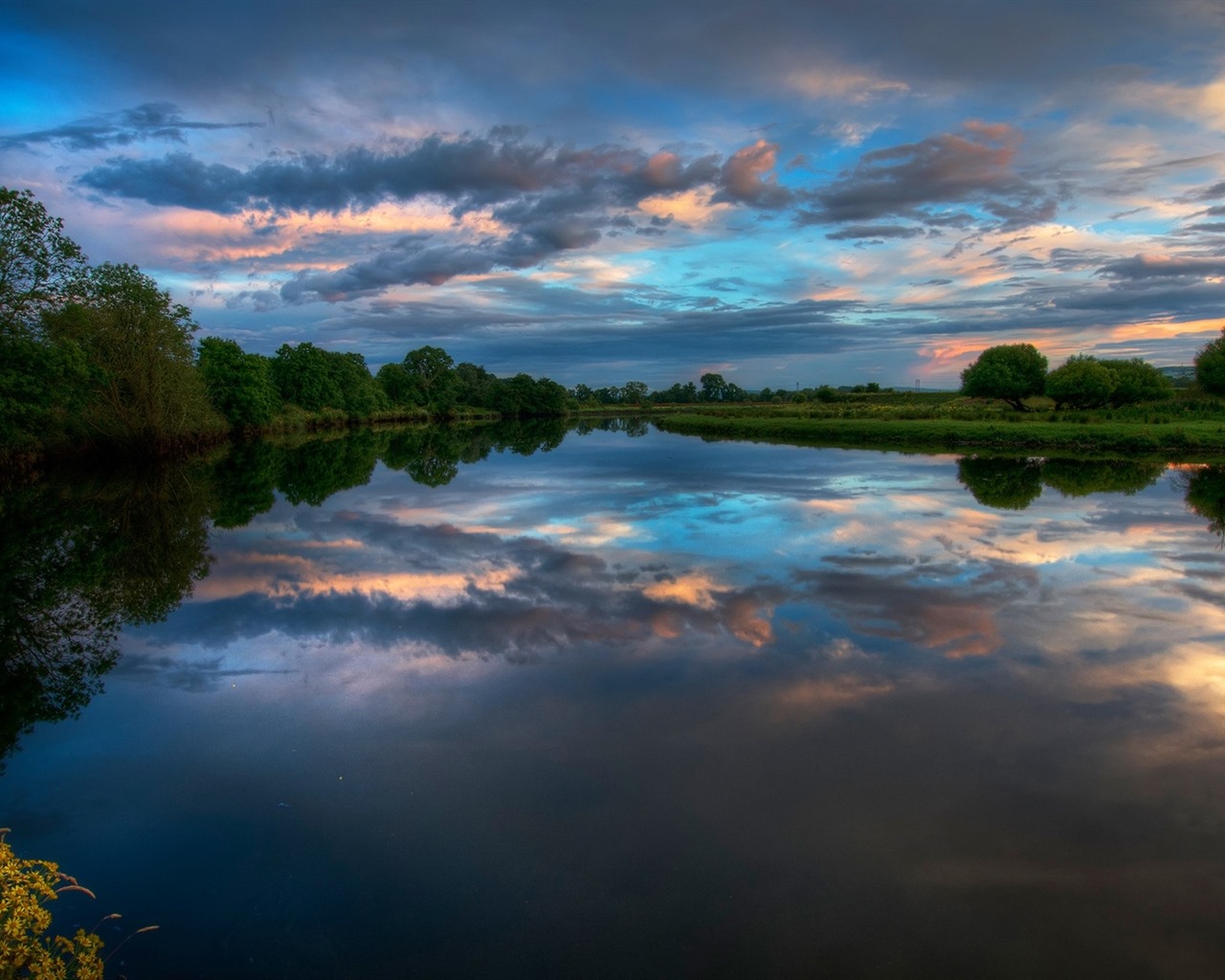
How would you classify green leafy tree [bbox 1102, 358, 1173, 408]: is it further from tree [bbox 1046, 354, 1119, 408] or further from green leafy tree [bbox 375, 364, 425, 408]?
green leafy tree [bbox 375, 364, 425, 408]

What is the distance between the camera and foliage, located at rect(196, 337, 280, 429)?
5069cm

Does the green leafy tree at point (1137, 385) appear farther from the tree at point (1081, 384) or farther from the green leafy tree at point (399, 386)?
the green leafy tree at point (399, 386)

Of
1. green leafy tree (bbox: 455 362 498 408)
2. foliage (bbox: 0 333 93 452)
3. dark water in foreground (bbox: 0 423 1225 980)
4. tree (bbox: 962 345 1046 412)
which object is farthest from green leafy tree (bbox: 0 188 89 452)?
green leafy tree (bbox: 455 362 498 408)

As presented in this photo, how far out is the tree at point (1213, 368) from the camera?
1987 inches

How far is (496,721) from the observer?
6.97 meters

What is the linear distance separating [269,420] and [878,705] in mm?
62079

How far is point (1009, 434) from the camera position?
41.4m

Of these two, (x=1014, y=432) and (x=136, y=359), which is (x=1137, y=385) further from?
(x=136, y=359)

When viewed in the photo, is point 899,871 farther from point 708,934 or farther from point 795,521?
point 795,521

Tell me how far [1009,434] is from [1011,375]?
56.7 feet

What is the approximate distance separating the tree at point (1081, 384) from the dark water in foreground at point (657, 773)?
45.9 meters

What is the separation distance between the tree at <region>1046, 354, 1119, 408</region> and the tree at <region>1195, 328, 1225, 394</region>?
599 cm

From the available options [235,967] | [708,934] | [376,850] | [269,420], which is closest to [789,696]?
[708,934]

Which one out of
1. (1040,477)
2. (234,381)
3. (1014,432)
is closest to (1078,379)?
(1014,432)
